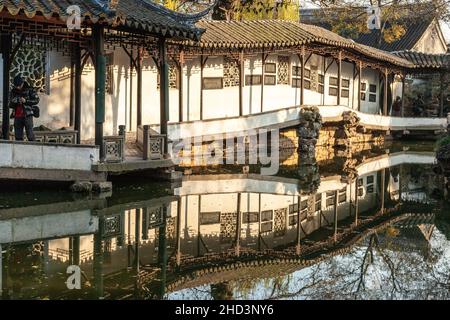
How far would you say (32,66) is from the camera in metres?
16.3

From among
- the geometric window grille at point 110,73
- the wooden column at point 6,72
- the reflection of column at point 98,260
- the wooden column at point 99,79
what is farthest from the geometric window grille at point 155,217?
the geometric window grille at point 110,73

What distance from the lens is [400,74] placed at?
31547 mm

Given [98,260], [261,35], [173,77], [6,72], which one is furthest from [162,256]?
[261,35]

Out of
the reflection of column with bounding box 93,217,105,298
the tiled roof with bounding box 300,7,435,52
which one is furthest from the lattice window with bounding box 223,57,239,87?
the tiled roof with bounding box 300,7,435,52

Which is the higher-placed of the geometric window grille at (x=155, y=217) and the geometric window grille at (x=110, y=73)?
the geometric window grille at (x=110, y=73)

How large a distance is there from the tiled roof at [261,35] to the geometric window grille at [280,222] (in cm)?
930

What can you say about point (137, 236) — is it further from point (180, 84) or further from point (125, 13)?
point (180, 84)

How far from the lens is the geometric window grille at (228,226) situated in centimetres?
924

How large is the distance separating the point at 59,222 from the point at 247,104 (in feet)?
45.2

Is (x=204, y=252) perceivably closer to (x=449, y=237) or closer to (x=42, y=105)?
(x=449, y=237)

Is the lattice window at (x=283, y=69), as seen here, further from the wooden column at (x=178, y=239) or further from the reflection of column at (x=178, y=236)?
the wooden column at (x=178, y=239)

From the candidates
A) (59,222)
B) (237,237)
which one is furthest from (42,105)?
(237,237)

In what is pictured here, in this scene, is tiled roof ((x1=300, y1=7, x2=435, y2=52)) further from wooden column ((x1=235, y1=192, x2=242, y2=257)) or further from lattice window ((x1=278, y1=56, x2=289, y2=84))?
wooden column ((x1=235, y1=192, x2=242, y2=257))
